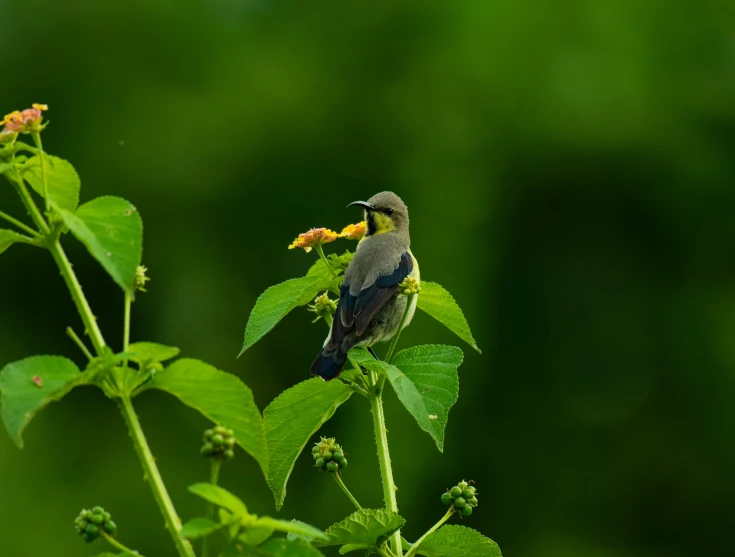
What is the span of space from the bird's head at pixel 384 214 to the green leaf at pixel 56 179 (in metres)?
2.49

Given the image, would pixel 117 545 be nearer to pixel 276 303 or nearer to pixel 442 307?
pixel 276 303

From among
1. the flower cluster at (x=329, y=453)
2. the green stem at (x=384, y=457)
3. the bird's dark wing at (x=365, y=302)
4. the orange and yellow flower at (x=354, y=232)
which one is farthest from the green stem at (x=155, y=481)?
the bird's dark wing at (x=365, y=302)

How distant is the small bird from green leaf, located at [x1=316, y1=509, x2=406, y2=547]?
1.16 meters

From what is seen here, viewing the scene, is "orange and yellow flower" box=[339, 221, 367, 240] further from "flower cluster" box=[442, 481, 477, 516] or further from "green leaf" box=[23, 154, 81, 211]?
"green leaf" box=[23, 154, 81, 211]

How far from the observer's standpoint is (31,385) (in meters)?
1.45

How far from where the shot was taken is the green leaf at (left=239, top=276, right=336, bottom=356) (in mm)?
2098

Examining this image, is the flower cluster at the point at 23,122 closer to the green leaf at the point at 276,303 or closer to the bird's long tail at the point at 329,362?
the green leaf at the point at 276,303

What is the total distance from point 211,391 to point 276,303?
631mm

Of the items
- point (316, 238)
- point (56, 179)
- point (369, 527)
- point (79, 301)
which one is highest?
point (56, 179)

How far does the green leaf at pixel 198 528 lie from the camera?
52.8 inches

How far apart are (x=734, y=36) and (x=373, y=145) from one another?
18.3 ft

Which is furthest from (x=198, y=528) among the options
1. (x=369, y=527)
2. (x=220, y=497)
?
(x=369, y=527)

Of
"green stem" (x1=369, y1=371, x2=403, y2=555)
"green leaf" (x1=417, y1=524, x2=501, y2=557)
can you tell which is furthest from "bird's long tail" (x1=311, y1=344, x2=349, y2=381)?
"green leaf" (x1=417, y1=524, x2=501, y2=557)

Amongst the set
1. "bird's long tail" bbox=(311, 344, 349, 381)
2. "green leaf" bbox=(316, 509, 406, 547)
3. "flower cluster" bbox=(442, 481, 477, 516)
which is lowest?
"bird's long tail" bbox=(311, 344, 349, 381)
